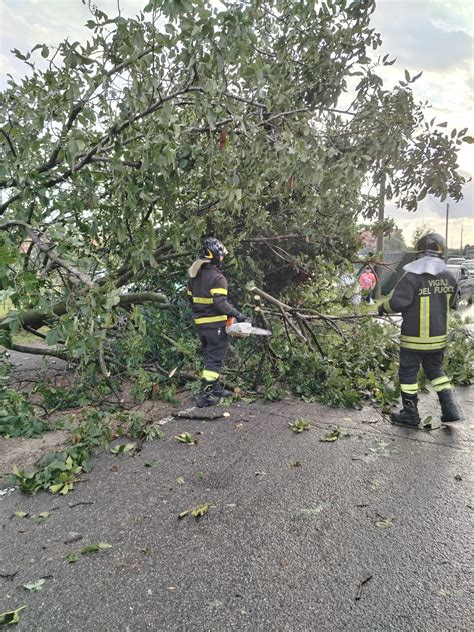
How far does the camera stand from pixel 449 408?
4.09 metres

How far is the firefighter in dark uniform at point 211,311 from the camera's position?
4.81 m

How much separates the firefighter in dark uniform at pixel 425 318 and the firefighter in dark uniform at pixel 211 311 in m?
1.70

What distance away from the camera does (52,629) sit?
5.80 feet

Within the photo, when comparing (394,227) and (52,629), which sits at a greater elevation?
(394,227)

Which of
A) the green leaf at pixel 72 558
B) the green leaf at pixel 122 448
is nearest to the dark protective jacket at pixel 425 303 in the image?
the green leaf at pixel 122 448

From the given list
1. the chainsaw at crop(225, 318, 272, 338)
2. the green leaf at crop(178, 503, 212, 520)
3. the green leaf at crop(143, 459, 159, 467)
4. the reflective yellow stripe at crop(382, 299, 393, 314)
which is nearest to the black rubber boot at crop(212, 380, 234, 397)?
the chainsaw at crop(225, 318, 272, 338)

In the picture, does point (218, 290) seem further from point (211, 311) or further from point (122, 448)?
point (122, 448)

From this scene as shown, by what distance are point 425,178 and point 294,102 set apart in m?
1.62

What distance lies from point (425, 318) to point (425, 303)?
14 cm

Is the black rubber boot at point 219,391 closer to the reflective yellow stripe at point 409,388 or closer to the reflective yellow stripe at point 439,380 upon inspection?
the reflective yellow stripe at point 409,388

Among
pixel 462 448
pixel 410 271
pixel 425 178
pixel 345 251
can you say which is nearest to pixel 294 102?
pixel 425 178

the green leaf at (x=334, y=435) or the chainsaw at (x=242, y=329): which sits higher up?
the chainsaw at (x=242, y=329)

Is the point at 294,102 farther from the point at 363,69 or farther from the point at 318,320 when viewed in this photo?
the point at 318,320

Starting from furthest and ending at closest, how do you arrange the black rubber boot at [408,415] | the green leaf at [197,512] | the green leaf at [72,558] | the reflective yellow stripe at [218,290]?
the reflective yellow stripe at [218,290], the black rubber boot at [408,415], the green leaf at [197,512], the green leaf at [72,558]
